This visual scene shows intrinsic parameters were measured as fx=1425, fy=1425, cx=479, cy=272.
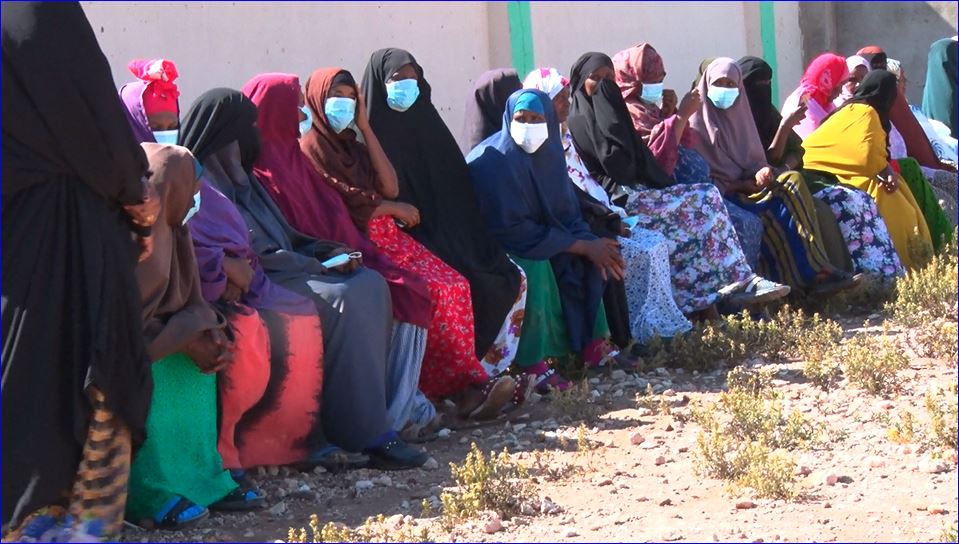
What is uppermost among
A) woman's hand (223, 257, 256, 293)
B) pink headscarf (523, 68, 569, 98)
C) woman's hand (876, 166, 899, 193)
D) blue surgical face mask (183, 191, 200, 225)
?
pink headscarf (523, 68, 569, 98)

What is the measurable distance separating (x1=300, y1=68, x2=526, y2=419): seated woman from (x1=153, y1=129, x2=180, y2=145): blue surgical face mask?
743 millimetres

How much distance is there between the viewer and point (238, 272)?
4.62 meters

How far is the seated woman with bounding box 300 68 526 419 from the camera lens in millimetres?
5527

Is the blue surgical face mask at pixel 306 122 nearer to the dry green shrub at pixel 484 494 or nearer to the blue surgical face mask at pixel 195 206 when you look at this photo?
the blue surgical face mask at pixel 195 206

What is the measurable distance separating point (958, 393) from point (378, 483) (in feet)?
7.04

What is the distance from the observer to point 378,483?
468 centimetres

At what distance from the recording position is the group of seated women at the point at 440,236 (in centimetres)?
431

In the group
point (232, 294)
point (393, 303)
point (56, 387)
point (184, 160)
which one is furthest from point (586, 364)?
point (56, 387)

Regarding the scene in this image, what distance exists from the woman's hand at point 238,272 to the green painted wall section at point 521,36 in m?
4.91

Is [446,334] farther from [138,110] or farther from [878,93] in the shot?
[878,93]

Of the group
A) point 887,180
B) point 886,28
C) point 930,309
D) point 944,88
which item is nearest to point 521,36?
point 887,180

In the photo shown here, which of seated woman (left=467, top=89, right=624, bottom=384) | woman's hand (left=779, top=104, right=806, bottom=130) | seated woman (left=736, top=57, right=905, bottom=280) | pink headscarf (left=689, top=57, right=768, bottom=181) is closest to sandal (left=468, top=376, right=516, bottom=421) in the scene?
seated woman (left=467, top=89, right=624, bottom=384)

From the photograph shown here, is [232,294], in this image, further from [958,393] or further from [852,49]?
[852,49]

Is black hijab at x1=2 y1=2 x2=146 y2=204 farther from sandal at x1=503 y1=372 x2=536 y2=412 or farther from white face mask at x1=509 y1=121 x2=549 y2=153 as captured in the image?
white face mask at x1=509 y1=121 x2=549 y2=153
